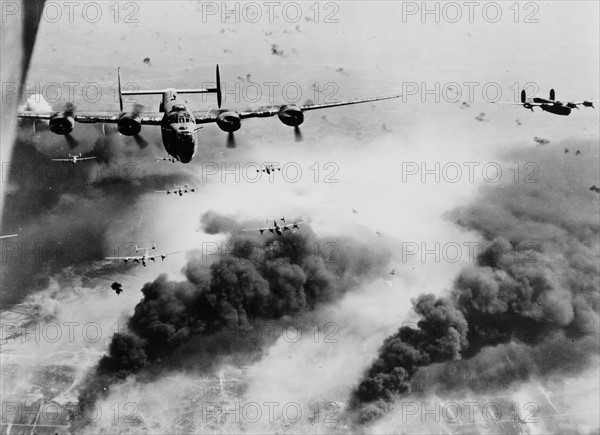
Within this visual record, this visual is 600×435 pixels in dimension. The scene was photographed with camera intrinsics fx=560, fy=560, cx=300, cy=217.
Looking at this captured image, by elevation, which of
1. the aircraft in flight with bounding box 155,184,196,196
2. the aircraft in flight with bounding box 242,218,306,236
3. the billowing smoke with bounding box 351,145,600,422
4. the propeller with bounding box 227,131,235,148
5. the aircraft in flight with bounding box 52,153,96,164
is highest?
the propeller with bounding box 227,131,235,148

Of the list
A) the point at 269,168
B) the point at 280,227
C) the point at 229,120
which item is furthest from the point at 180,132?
the point at 280,227

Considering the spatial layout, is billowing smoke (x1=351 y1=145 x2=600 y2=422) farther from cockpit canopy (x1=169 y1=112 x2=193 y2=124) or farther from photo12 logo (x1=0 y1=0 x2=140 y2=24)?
photo12 logo (x1=0 y1=0 x2=140 y2=24)

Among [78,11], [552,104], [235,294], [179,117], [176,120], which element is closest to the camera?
[176,120]

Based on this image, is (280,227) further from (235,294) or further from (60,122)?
(60,122)

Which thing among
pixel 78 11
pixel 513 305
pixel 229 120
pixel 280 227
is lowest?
pixel 513 305

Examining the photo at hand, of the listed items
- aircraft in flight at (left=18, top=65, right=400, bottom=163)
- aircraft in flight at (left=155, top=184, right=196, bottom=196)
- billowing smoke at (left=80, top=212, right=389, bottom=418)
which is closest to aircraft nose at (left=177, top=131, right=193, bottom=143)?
aircraft in flight at (left=18, top=65, right=400, bottom=163)

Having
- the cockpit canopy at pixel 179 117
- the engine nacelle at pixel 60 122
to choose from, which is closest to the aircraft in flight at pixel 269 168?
the cockpit canopy at pixel 179 117

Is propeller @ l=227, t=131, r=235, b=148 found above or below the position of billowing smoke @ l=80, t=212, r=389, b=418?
above
